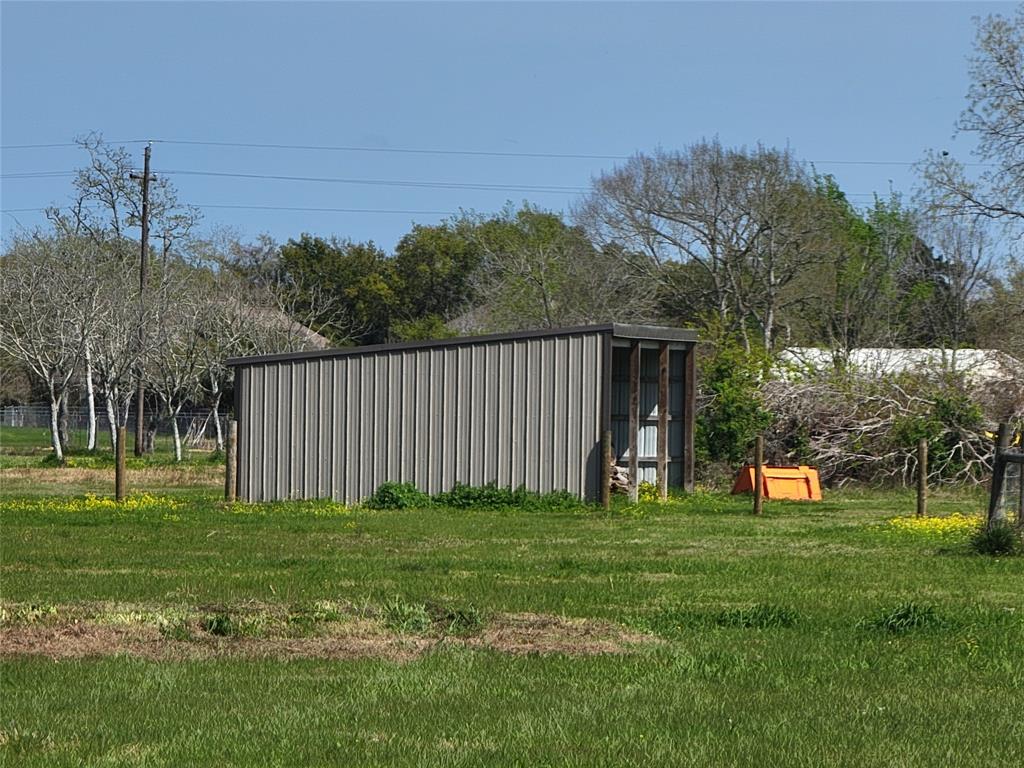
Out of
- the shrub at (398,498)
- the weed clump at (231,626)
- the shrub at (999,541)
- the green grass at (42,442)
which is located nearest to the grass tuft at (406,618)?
the weed clump at (231,626)

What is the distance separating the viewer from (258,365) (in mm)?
30188

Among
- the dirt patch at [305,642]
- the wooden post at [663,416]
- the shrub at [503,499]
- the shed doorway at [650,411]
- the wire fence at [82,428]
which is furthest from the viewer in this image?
the wire fence at [82,428]

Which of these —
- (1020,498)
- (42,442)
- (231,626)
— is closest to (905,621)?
(231,626)

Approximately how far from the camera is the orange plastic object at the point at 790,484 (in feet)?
101

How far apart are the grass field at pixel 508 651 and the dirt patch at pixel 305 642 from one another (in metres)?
0.03

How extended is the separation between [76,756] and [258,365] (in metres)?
23.4

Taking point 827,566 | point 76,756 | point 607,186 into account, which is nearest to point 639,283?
point 607,186

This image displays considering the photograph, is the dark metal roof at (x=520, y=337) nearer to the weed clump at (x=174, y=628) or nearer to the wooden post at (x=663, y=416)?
the wooden post at (x=663, y=416)

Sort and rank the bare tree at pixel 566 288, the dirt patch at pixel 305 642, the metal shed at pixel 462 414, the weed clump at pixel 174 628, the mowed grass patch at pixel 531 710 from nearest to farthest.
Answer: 1. the mowed grass patch at pixel 531 710
2. the dirt patch at pixel 305 642
3. the weed clump at pixel 174 628
4. the metal shed at pixel 462 414
5. the bare tree at pixel 566 288

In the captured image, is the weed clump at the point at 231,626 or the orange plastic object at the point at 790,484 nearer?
the weed clump at the point at 231,626

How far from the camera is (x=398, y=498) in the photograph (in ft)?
89.3

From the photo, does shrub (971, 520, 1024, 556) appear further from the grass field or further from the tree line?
the tree line

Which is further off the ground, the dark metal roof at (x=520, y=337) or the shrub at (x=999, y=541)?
the dark metal roof at (x=520, y=337)

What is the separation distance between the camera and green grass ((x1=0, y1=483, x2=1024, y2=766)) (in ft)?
24.3
